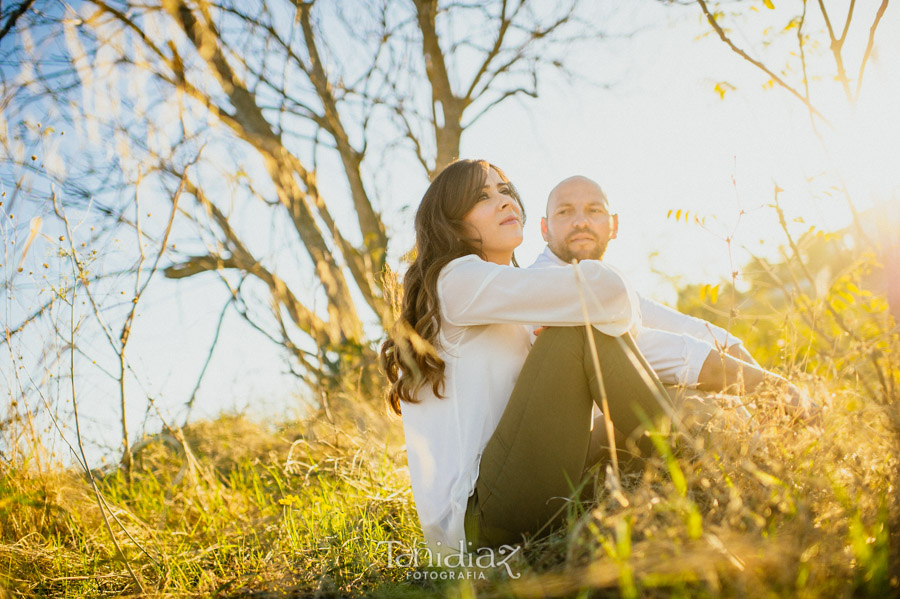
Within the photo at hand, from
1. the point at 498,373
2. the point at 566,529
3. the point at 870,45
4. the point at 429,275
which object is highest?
the point at 870,45

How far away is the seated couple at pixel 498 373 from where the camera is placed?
1.65m

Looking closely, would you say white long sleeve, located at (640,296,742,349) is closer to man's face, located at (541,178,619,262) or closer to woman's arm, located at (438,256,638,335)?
man's face, located at (541,178,619,262)

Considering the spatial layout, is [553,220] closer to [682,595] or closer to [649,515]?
[649,515]

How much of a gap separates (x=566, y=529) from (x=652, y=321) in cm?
173

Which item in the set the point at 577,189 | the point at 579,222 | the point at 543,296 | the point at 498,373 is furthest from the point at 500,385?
the point at 577,189

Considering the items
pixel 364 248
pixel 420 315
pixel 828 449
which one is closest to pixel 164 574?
pixel 420 315

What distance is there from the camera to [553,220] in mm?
3301

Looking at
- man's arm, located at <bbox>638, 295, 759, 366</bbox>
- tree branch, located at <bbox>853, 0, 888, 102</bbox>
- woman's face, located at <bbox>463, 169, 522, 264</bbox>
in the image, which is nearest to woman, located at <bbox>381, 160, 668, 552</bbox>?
woman's face, located at <bbox>463, 169, 522, 264</bbox>

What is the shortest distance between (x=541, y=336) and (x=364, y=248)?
356 centimetres

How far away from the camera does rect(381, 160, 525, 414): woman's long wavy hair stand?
74.4 inches

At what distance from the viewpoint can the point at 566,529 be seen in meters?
1.54

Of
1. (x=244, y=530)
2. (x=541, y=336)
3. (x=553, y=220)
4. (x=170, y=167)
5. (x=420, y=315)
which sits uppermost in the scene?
(x=170, y=167)

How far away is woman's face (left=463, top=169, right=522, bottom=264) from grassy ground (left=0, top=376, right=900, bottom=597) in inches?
37.1

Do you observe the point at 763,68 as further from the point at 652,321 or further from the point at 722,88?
the point at 652,321
